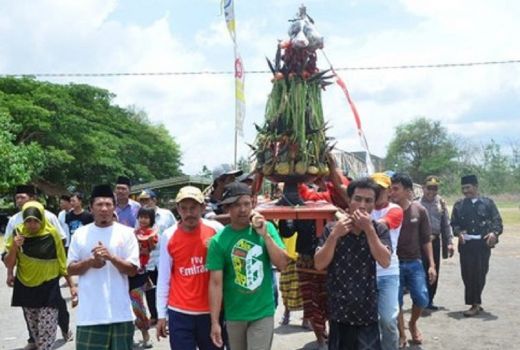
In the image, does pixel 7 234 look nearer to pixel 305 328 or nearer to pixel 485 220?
pixel 305 328

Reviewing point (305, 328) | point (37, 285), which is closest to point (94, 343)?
point (37, 285)

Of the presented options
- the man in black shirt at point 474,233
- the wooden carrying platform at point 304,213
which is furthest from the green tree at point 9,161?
the wooden carrying platform at point 304,213

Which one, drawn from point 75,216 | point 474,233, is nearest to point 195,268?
point 474,233

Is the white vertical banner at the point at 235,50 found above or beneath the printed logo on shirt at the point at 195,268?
above

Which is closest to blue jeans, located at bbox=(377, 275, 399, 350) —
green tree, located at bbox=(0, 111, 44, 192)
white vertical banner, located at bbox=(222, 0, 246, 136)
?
white vertical banner, located at bbox=(222, 0, 246, 136)

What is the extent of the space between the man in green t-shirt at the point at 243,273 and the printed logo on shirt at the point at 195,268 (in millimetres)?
173

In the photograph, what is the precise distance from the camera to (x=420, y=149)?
71.7 metres

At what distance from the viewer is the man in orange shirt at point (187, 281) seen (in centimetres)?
401

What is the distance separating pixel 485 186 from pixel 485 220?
6347 centimetres

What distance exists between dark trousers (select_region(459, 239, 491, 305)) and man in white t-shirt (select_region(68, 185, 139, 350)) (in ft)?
17.3

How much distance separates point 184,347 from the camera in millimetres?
4008

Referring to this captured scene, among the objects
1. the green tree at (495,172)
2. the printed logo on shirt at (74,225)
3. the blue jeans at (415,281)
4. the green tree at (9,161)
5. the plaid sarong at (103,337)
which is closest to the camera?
the plaid sarong at (103,337)

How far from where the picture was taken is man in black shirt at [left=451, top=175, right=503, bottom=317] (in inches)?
317

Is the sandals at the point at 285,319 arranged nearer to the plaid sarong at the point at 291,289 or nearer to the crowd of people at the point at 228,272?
the plaid sarong at the point at 291,289
